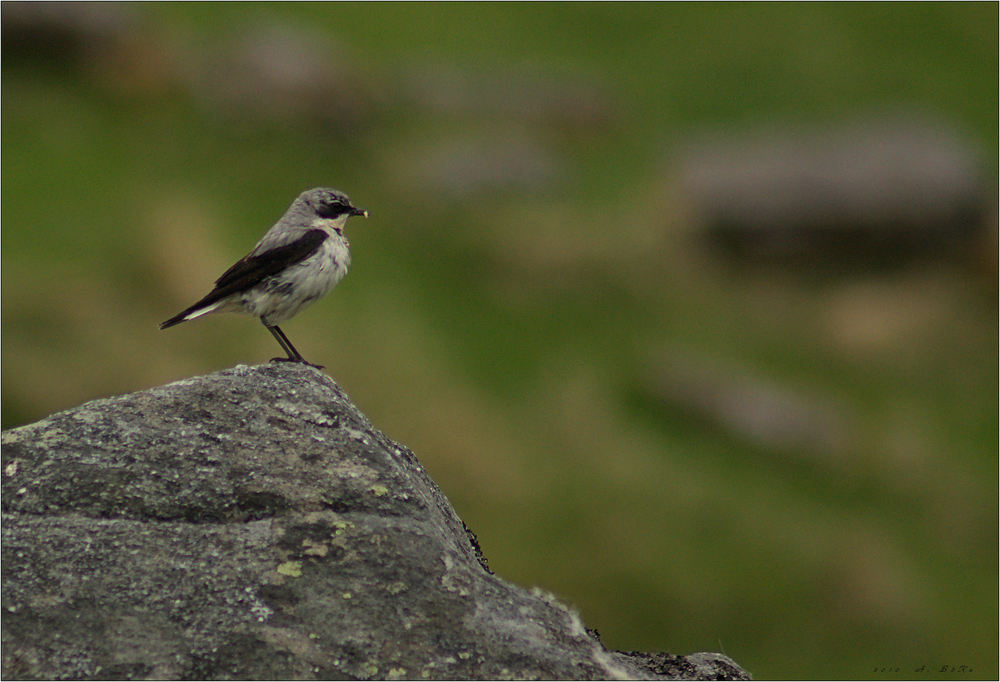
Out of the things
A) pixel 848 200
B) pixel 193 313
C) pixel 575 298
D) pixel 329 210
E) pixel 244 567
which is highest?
pixel 848 200

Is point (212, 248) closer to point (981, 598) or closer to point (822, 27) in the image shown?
point (981, 598)

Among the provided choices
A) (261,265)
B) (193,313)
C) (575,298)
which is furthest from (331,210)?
(575,298)

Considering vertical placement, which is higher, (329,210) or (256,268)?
(329,210)

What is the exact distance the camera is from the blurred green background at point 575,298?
23812 millimetres

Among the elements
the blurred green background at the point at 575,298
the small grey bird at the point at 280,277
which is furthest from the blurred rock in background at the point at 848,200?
the small grey bird at the point at 280,277

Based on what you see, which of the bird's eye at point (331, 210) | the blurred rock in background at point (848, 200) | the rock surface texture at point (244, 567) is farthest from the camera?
the blurred rock in background at point (848, 200)

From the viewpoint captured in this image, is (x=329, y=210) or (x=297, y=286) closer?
(x=297, y=286)

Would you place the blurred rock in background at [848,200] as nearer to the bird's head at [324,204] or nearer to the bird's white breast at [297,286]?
the bird's head at [324,204]

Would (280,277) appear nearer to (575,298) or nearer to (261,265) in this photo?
→ (261,265)

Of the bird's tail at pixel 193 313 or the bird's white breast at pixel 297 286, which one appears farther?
the bird's white breast at pixel 297 286

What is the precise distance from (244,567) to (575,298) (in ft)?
83.6

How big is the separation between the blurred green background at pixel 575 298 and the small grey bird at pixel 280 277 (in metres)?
13.0

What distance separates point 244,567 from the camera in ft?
20.6

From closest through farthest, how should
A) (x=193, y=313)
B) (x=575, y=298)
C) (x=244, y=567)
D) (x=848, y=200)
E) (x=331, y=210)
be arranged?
(x=244, y=567) < (x=193, y=313) < (x=331, y=210) < (x=575, y=298) < (x=848, y=200)
